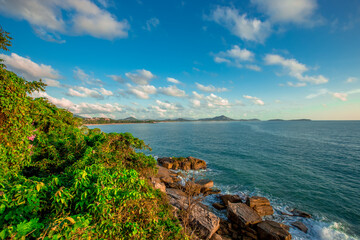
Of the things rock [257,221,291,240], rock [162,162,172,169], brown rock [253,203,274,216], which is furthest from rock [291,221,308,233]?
rock [162,162,172,169]

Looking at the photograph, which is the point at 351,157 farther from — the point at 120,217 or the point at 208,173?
the point at 120,217

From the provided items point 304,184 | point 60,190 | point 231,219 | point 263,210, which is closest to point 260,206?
point 263,210

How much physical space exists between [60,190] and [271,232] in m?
17.1

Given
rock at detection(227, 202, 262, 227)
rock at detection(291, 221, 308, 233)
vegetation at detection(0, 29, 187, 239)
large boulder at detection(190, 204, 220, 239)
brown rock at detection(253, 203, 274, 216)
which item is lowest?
rock at detection(291, 221, 308, 233)

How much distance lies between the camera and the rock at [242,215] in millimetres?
14810

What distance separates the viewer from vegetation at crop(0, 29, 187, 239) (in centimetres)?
416

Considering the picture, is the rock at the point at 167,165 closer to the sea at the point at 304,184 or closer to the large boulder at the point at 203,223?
the sea at the point at 304,184

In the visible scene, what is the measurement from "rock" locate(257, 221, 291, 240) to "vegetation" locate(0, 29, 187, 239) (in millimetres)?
10871

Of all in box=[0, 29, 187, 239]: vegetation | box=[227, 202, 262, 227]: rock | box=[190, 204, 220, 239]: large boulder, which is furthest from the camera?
box=[227, 202, 262, 227]: rock

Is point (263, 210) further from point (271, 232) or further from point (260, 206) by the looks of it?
point (271, 232)

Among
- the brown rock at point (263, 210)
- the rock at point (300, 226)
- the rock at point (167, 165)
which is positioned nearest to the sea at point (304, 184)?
the rock at point (300, 226)

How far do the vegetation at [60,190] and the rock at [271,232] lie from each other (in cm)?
1087

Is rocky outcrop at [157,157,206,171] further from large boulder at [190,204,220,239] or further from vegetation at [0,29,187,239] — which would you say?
vegetation at [0,29,187,239]

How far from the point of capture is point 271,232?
13.6m
